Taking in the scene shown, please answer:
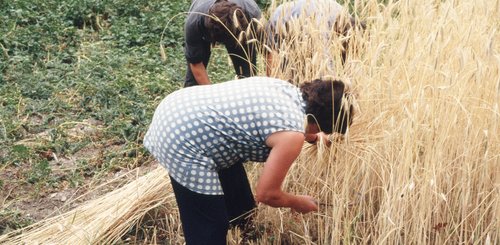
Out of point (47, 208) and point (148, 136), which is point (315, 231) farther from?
point (47, 208)

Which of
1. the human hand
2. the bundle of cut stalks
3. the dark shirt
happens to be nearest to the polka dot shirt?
the human hand

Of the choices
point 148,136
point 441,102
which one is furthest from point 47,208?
point 441,102

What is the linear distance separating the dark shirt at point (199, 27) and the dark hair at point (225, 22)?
19 centimetres

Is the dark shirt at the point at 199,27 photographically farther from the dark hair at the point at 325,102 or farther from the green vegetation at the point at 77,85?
the dark hair at the point at 325,102

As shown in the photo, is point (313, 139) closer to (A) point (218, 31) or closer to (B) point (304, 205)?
(B) point (304, 205)

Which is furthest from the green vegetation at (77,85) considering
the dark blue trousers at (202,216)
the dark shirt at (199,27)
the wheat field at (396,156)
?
the dark blue trousers at (202,216)

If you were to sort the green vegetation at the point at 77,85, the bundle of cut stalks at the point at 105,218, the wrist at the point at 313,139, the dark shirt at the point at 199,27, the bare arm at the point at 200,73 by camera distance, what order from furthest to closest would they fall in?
the green vegetation at the point at 77,85 < the bare arm at the point at 200,73 < the dark shirt at the point at 199,27 < the bundle of cut stalks at the point at 105,218 < the wrist at the point at 313,139

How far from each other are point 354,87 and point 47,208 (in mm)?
1769

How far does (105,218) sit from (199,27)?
1.13m

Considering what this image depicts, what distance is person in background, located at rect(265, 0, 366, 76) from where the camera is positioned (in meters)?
3.58

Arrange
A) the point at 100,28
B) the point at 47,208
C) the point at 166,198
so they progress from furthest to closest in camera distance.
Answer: the point at 100,28 → the point at 47,208 → the point at 166,198

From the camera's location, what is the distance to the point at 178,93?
2.90m

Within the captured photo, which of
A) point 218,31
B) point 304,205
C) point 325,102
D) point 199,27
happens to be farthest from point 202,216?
point 199,27

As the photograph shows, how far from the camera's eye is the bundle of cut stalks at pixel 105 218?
3576 millimetres
